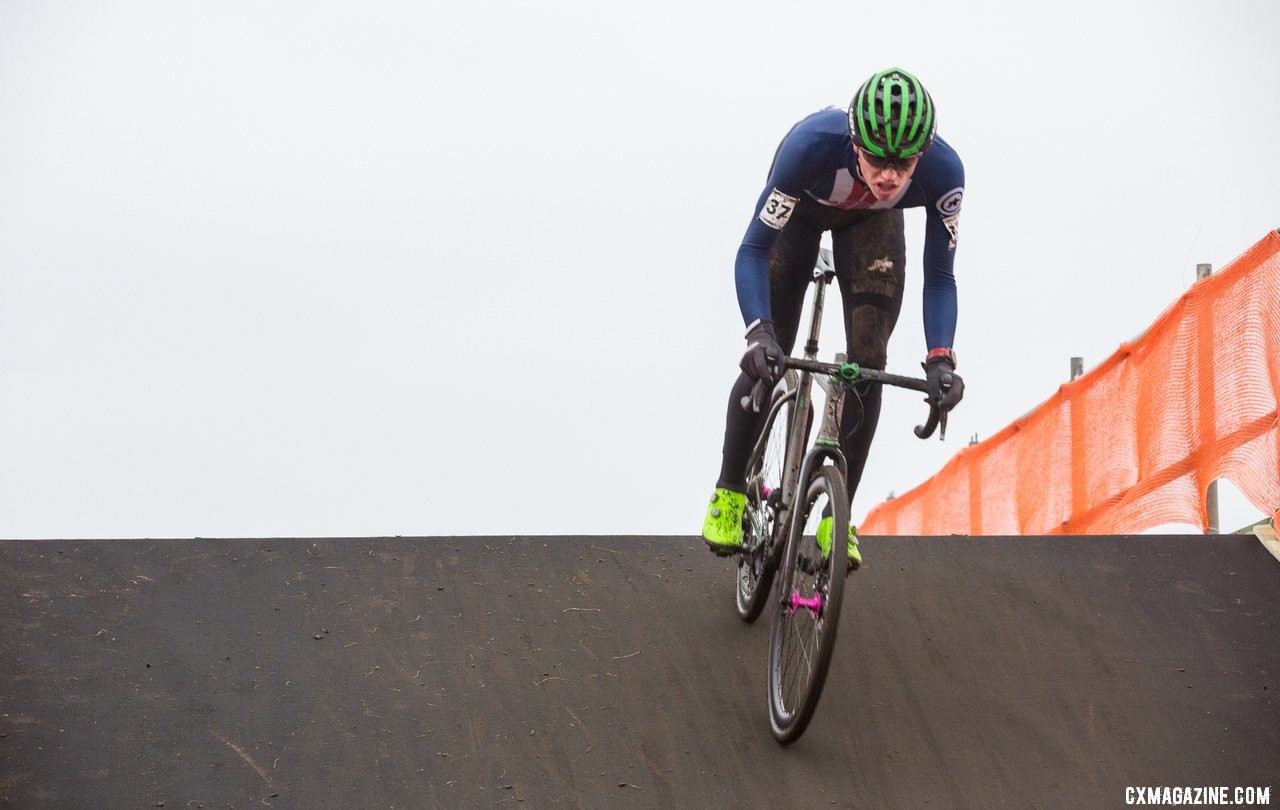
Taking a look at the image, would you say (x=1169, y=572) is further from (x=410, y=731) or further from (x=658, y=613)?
(x=410, y=731)

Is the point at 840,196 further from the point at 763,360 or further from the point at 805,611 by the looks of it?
the point at 805,611

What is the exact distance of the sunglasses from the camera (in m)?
4.64

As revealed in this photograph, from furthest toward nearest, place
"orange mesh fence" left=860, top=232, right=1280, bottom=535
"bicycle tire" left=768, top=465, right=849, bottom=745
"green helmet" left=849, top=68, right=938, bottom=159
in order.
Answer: "orange mesh fence" left=860, top=232, right=1280, bottom=535 < "green helmet" left=849, top=68, right=938, bottom=159 < "bicycle tire" left=768, top=465, right=849, bottom=745

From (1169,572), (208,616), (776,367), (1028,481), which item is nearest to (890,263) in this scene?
(776,367)

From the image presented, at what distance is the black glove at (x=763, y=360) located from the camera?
15.7 ft

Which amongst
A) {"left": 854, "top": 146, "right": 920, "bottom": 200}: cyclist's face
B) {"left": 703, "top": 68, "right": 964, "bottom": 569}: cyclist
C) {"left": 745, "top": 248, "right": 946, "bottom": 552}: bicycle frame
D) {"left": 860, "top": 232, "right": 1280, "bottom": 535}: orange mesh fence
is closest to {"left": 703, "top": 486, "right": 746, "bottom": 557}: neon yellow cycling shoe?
{"left": 703, "top": 68, "right": 964, "bottom": 569}: cyclist

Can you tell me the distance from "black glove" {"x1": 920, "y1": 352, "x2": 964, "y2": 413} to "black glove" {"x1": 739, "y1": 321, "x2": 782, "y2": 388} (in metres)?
0.54

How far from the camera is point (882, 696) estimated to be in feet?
17.2

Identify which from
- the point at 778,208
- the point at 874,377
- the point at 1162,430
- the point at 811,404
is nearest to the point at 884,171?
the point at 778,208

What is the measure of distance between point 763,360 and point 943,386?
25.4 inches

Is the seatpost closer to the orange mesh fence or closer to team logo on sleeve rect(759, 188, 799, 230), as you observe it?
team logo on sleeve rect(759, 188, 799, 230)

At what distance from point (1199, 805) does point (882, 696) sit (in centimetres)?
122

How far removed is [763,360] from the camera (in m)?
4.79

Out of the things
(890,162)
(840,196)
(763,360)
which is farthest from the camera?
(840,196)
